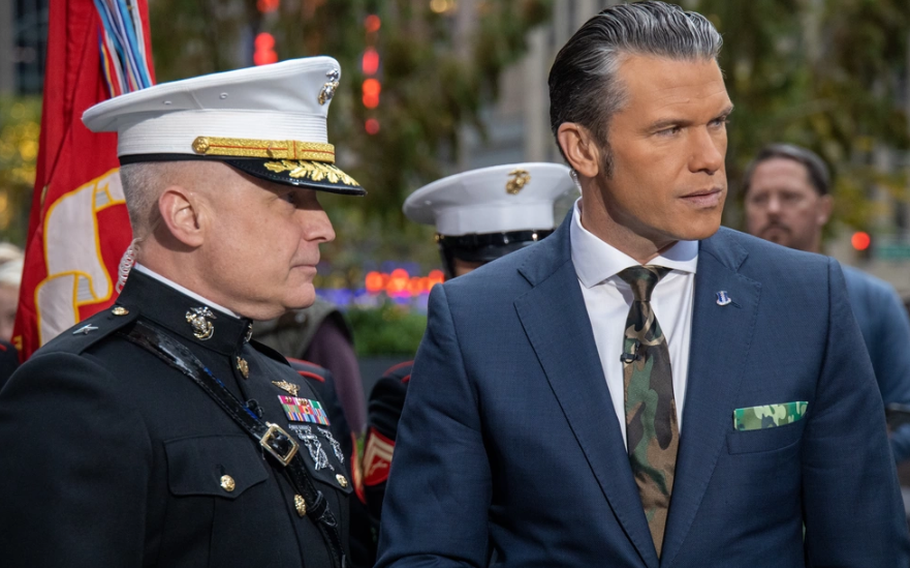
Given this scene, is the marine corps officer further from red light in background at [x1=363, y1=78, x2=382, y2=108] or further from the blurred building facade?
the blurred building facade

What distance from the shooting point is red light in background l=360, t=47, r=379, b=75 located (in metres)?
11.8

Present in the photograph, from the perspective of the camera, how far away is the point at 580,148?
2578 millimetres

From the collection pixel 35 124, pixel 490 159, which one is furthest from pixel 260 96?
pixel 490 159

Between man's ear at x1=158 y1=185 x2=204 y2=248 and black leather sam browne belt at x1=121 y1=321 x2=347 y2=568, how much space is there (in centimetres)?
20

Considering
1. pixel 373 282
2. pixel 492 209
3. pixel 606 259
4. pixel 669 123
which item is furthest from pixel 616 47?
pixel 373 282

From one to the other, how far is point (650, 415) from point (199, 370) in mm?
945

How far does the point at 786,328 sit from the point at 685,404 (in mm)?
276

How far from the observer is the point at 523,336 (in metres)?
2.48

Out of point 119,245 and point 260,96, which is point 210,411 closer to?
point 260,96

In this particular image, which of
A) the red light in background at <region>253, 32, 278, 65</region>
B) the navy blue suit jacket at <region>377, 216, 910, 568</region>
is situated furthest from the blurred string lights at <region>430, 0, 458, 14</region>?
the navy blue suit jacket at <region>377, 216, 910, 568</region>

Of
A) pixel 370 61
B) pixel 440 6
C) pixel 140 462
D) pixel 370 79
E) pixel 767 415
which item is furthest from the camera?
pixel 440 6

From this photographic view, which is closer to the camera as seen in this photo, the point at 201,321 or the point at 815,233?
the point at 201,321

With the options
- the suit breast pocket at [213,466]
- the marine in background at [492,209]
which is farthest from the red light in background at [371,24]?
the suit breast pocket at [213,466]

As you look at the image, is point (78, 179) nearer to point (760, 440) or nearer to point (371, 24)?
point (760, 440)
